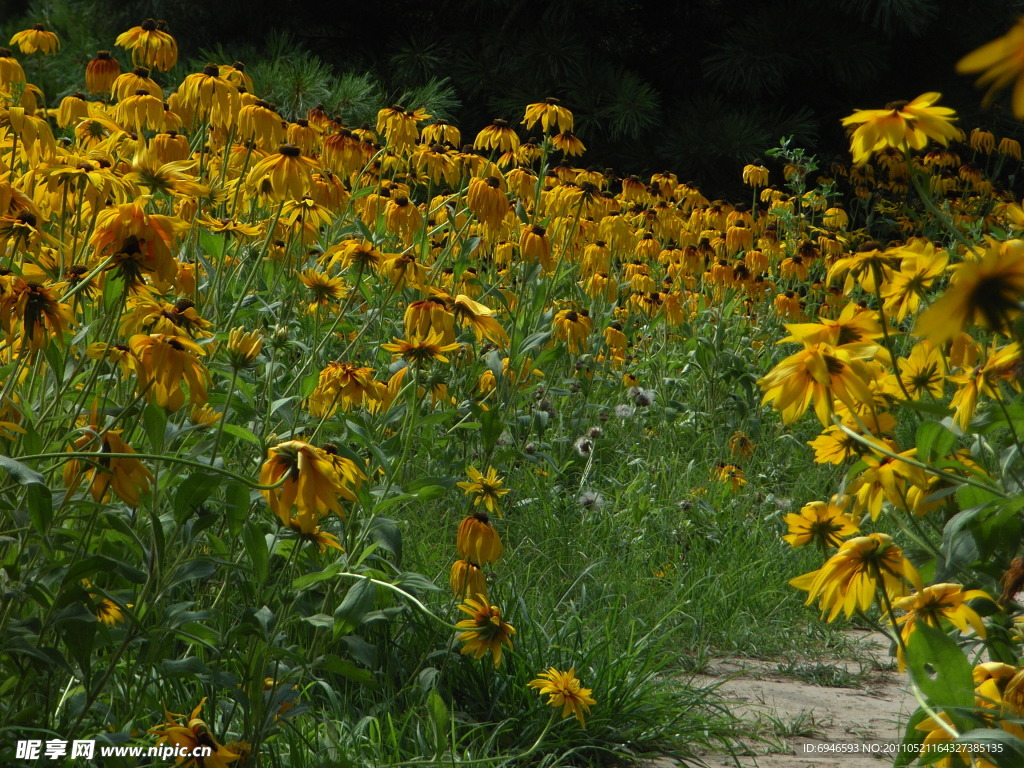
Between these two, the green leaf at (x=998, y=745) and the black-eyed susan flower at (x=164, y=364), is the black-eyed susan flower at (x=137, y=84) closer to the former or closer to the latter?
the black-eyed susan flower at (x=164, y=364)

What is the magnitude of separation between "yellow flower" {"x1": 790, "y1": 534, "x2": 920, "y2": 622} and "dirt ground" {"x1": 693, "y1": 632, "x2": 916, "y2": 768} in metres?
0.76

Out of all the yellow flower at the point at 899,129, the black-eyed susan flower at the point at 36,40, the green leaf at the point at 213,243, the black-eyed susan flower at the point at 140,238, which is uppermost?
the yellow flower at the point at 899,129

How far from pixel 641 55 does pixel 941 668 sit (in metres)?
9.84

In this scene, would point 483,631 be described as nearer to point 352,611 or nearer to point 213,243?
point 352,611

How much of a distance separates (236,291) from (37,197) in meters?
0.89

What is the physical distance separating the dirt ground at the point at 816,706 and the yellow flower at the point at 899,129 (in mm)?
1174

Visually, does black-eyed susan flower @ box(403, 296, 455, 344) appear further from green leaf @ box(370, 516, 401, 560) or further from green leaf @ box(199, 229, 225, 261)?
green leaf @ box(199, 229, 225, 261)

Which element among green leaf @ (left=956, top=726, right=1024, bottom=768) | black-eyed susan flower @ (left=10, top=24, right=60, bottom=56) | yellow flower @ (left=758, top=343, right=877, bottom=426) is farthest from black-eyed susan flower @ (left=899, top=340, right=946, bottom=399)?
black-eyed susan flower @ (left=10, top=24, right=60, bottom=56)

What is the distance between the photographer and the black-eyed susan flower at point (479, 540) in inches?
69.9

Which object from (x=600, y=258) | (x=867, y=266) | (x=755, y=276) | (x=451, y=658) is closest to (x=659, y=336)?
(x=755, y=276)

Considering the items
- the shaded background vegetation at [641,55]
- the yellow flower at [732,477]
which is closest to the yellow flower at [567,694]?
the yellow flower at [732,477]

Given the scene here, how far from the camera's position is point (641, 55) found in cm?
1022

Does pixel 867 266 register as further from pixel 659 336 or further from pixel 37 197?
pixel 659 336

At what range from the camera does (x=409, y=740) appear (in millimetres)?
1771
